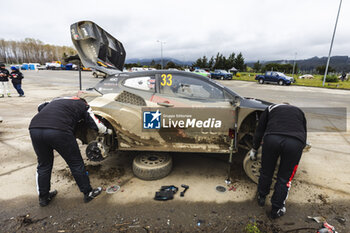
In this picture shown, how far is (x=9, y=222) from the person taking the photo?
2.26 meters

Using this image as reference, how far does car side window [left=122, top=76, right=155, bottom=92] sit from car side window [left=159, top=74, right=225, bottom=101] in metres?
0.15

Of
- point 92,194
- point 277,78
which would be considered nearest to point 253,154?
point 92,194

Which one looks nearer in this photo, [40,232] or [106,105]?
[40,232]

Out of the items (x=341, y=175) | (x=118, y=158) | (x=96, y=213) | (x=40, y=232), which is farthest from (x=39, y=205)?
(x=341, y=175)

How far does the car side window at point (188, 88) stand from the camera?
304 centimetres

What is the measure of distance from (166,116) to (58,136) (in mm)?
1466

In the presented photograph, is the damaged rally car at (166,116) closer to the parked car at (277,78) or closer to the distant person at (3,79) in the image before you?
the distant person at (3,79)

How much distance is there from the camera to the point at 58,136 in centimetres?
225

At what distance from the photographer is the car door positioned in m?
2.93

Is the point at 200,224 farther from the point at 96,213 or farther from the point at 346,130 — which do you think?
the point at 346,130

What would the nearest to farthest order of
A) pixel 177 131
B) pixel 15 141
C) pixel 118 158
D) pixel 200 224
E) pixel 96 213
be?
1. pixel 200 224
2. pixel 96 213
3. pixel 177 131
4. pixel 118 158
5. pixel 15 141

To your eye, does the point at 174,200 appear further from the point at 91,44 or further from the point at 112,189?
the point at 91,44

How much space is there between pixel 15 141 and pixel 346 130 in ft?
30.0

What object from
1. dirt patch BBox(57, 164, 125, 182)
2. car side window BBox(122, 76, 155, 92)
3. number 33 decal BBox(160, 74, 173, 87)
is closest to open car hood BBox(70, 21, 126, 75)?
car side window BBox(122, 76, 155, 92)
